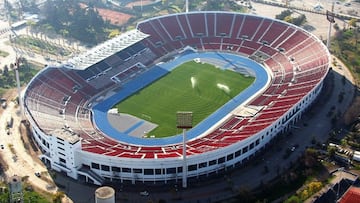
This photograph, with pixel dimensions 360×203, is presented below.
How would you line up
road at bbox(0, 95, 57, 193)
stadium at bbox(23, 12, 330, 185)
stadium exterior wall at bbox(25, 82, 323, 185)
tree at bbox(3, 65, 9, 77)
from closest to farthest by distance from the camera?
stadium exterior wall at bbox(25, 82, 323, 185) < stadium at bbox(23, 12, 330, 185) < road at bbox(0, 95, 57, 193) < tree at bbox(3, 65, 9, 77)

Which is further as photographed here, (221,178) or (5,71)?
(5,71)

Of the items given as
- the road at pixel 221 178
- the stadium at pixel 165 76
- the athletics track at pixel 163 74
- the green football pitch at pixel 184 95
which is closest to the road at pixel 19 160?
the road at pixel 221 178

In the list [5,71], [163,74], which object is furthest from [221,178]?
[5,71]

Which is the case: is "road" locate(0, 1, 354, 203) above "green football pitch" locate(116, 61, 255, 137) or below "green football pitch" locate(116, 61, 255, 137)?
below

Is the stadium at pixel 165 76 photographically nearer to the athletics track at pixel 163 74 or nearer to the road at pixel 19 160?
the athletics track at pixel 163 74

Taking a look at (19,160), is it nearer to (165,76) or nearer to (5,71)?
(5,71)

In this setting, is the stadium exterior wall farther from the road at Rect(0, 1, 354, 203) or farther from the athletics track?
the athletics track

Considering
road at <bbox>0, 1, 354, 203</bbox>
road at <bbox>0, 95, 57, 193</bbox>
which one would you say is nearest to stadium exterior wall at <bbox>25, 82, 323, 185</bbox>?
road at <bbox>0, 1, 354, 203</bbox>
